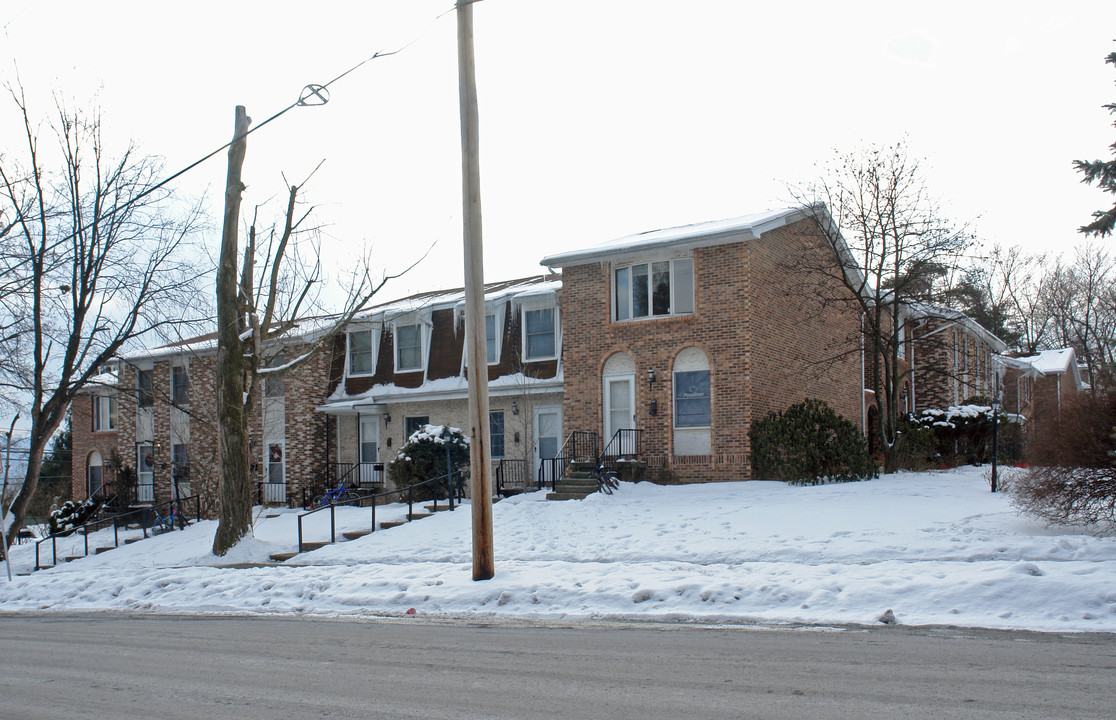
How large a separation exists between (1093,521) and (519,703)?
9232 millimetres

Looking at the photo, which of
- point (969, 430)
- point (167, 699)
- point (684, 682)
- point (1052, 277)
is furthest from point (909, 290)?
point (1052, 277)

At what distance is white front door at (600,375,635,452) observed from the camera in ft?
74.2

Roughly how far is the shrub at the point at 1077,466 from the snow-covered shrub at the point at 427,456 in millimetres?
13591

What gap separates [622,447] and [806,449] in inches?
169

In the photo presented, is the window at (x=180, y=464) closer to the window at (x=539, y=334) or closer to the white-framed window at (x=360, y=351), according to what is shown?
the white-framed window at (x=360, y=351)

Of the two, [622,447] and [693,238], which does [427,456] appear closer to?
[622,447]

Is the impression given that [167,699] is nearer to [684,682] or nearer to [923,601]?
[684,682]

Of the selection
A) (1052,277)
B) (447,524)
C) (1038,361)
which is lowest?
(447,524)

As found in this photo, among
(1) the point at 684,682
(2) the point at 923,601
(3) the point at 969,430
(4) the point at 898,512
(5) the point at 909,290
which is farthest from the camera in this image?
(3) the point at 969,430

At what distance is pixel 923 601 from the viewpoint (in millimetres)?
9648

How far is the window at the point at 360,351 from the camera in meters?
29.1

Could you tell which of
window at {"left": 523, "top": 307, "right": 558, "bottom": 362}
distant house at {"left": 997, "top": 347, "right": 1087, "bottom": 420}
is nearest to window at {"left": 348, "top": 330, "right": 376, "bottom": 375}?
window at {"left": 523, "top": 307, "right": 558, "bottom": 362}

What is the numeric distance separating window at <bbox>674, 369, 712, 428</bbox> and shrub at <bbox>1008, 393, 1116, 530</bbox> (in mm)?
9526

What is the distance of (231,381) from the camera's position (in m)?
18.2
